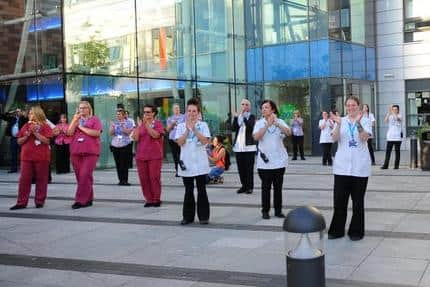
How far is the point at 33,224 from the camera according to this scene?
8.88 m

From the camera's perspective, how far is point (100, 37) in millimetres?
19281

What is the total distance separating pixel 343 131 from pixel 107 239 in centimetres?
323

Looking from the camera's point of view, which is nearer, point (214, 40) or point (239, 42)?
point (214, 40)

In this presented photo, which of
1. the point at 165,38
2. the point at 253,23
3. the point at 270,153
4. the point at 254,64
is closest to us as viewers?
the point at 270,153

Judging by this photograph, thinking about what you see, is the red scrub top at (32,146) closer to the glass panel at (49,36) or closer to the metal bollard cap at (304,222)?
the metal bollard cap at (304,222)

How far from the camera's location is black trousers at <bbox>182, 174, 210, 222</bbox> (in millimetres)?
8211

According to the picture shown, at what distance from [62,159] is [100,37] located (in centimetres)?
438

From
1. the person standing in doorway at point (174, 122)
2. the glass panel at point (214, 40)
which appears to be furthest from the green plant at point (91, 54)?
the person standing in doorway at point (174, 122)

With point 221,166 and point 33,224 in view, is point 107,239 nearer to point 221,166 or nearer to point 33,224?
point 33,224

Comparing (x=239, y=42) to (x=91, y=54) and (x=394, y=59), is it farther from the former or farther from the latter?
(x=91, y=54)

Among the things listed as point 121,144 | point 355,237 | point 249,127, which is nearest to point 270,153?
point 355,237

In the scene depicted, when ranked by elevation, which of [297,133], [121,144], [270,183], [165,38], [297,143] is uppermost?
[165,38]

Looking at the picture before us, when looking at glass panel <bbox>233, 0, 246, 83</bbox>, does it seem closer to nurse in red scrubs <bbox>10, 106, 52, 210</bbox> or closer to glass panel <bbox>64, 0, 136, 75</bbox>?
glass panel <bbox>64, 0, 136, 75</bbox>

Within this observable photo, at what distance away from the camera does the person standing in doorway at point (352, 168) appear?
6.94 metres
